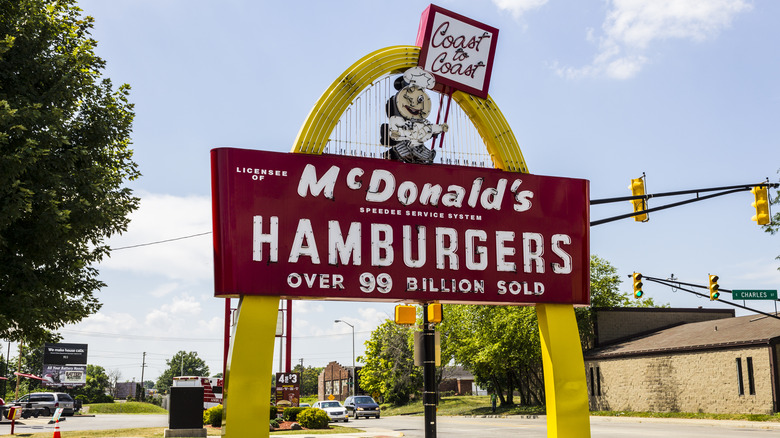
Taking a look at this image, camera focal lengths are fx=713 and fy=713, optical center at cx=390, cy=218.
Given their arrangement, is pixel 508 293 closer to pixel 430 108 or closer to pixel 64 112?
pixel 430 108

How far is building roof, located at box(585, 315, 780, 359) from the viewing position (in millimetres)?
38094

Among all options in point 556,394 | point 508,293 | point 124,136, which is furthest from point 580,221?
point 124,136

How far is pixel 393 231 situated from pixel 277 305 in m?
2.70

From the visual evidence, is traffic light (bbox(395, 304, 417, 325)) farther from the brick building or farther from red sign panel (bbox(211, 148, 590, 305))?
the brick building

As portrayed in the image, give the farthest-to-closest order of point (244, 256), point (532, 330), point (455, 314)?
point (455, 314) < point (532, 330) < point (244, 256)

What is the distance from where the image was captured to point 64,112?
19.0m

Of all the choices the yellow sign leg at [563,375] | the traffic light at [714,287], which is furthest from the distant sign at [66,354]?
the yellow sign leg at [563,375]

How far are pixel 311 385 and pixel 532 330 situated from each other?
112 meters

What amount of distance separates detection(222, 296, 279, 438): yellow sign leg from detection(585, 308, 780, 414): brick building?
3172 cm

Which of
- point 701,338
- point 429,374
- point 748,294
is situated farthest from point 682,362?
point 429,374

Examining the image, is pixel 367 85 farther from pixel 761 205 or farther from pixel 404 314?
pixel 761 205

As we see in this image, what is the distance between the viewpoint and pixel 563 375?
14.8 metres

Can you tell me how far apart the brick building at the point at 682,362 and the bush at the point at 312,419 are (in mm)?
21694

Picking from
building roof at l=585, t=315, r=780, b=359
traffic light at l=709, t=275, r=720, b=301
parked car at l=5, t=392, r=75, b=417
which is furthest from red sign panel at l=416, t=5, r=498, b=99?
parked car at l=5, t=392, r=75, b=417
